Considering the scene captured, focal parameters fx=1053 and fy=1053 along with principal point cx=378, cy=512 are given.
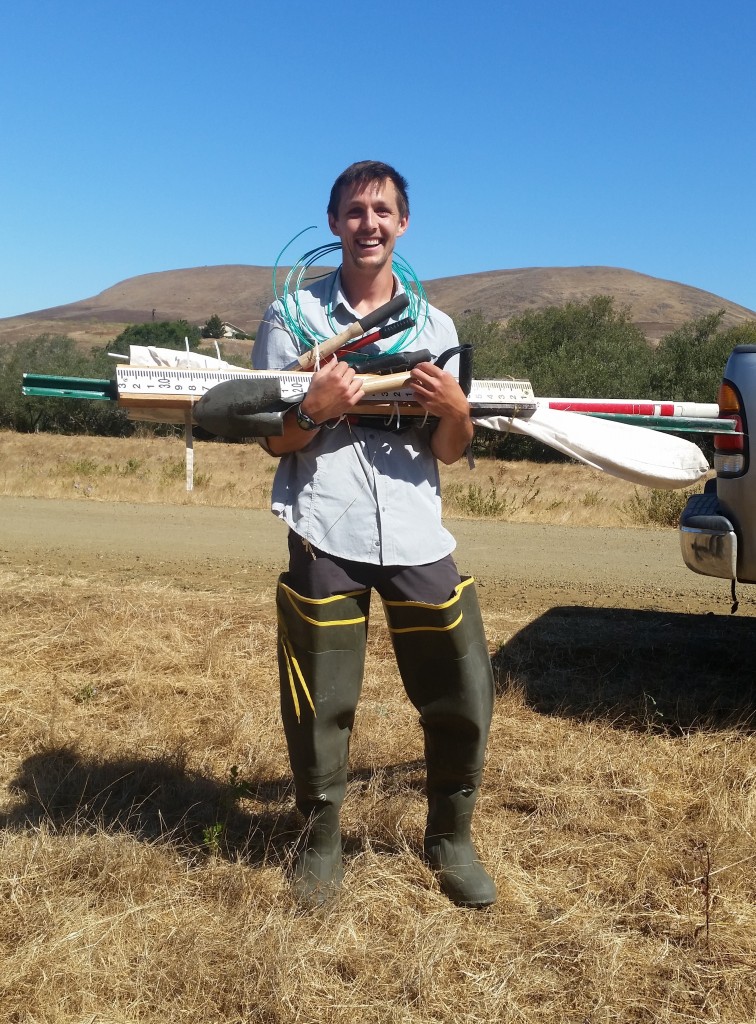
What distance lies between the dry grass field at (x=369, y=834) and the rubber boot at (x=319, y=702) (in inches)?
5.2

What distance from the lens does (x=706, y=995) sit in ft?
8.79

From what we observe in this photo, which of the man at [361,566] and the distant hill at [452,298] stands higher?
the distant hill at [452,298]

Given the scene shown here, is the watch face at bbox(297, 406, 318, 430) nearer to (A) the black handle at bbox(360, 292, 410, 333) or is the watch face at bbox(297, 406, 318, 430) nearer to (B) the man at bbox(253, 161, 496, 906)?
(B) the man at bbox(253, 161, 496, 906)

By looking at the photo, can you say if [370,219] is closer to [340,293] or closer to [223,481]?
[340,293]

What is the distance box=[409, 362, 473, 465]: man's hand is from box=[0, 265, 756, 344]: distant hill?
89109 mm

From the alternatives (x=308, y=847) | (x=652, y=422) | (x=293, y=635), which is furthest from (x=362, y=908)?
(x=652, y=422)

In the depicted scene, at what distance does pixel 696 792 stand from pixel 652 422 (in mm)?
1431

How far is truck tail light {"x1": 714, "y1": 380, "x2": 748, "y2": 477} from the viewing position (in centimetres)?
441

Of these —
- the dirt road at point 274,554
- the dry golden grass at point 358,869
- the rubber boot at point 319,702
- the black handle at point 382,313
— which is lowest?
the dry golden grass at point 358,869

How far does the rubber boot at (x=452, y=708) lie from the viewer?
3082 mm

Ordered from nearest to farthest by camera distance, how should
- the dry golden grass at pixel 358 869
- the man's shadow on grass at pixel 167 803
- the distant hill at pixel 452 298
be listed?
the dry golden grass at pixel 358 869, the man's shadow on grass at pixel 167 803, the distant hill at pixel 452 298

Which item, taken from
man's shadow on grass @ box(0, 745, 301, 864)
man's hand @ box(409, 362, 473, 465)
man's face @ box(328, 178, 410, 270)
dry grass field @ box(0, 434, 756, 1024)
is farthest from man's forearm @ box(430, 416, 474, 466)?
man's shadow on grass @ box(0, 745, 301, 864)

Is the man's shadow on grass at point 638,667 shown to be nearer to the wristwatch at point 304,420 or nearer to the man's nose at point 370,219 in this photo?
the wristwatch at point 304,420

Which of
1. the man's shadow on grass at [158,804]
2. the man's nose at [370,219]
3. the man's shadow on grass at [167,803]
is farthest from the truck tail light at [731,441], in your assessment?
the man's shadow on grass at [158,804]
